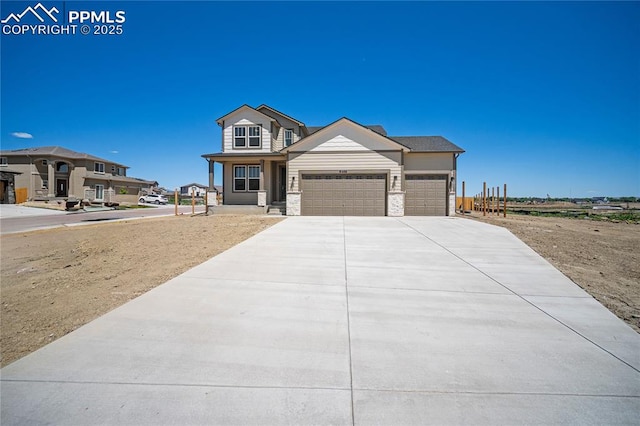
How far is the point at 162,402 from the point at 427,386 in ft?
7.52

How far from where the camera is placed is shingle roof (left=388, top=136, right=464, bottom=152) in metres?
16.9

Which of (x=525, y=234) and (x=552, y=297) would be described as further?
(x=525, y=234)

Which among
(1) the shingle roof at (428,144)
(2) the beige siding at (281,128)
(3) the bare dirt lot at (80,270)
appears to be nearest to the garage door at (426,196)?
(1) the shingle roof at (428,144)

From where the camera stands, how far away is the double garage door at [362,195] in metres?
16.3

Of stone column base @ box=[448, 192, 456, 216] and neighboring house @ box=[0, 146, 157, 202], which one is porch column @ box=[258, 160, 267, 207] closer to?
stone column base @ box=[448, 192, 456, 216]

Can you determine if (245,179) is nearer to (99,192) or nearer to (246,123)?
(246,123)

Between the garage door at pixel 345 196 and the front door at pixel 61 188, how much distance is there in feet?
118

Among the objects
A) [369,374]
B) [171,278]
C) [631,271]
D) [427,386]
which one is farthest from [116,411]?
[631,271]

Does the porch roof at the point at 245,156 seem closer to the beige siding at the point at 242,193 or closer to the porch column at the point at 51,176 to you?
the beige siding at the point at 242,193

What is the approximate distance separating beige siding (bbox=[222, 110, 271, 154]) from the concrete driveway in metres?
15.1

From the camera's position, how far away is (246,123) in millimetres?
19312

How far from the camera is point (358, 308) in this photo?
4117 mm

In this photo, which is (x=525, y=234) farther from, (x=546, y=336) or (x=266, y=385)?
(x=266, y=385)

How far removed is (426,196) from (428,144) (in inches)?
142
